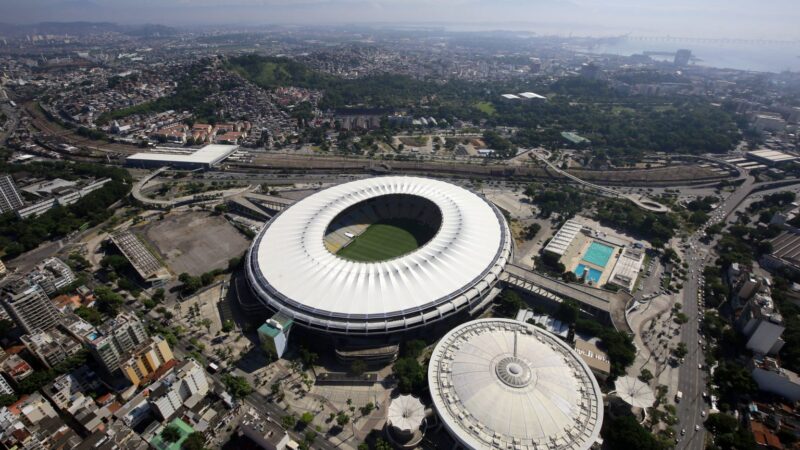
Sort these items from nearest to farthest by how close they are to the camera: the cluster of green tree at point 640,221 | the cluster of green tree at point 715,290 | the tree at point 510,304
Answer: the tree at point 510,304 < the cluster of green tree at point 715,290 < the cluster of green tree at point 640,221

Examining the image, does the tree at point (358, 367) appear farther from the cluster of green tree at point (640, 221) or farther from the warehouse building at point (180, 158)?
the warehouse building at point (180, 158)

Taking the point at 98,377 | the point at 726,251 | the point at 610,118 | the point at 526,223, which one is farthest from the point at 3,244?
the point at 610,118

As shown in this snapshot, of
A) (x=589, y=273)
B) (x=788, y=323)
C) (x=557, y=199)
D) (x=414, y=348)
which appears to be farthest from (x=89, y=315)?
(x=788, y=323)

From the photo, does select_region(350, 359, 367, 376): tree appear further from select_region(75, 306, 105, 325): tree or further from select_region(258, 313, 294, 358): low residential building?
select_region(75, 306, 105, 325): tree

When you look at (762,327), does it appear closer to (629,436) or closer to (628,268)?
(628,268)

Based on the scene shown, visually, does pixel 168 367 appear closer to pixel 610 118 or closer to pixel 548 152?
pixel 548 152

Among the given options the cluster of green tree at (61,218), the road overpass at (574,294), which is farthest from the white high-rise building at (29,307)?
the road overpass at (574,294)
